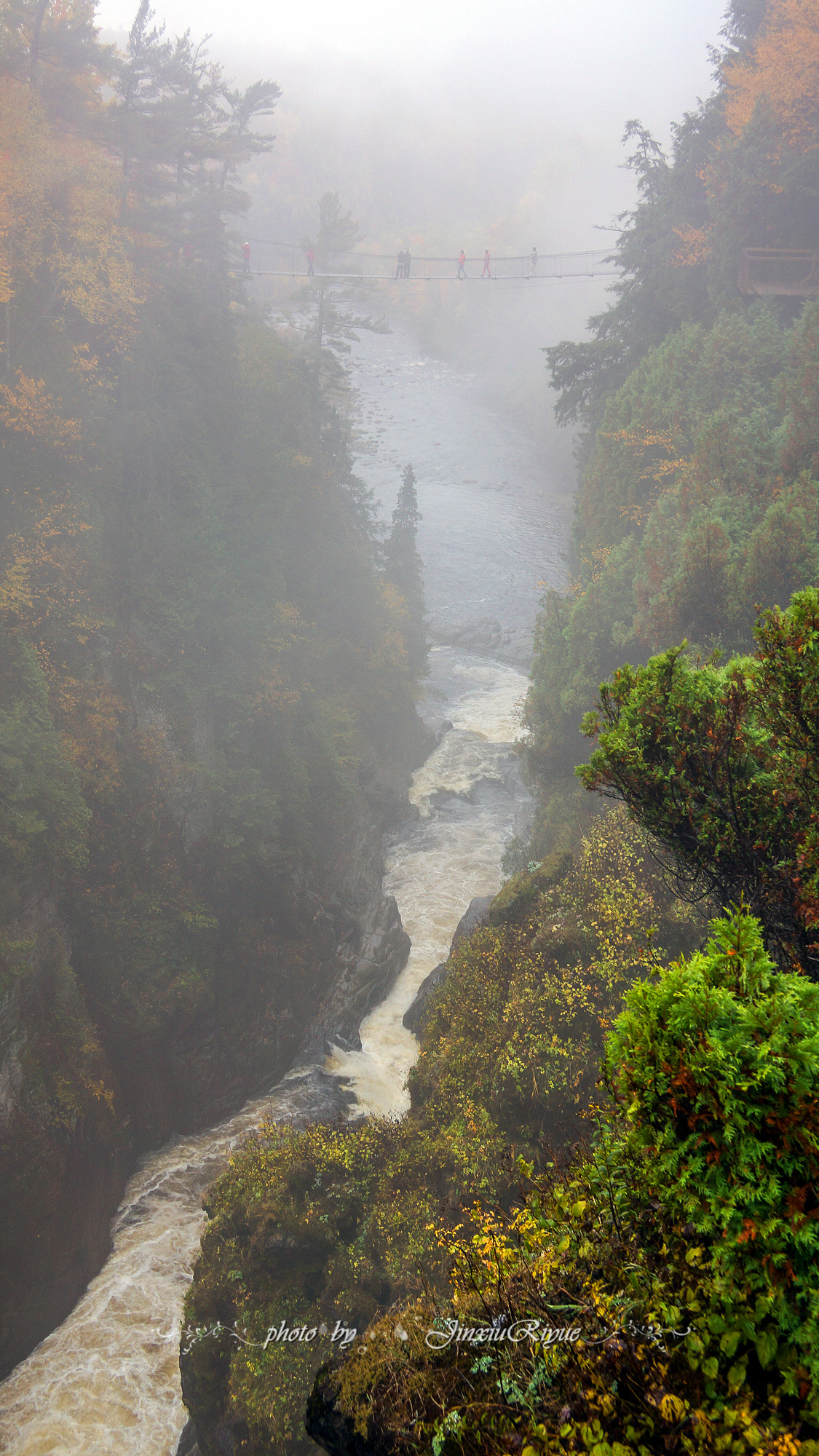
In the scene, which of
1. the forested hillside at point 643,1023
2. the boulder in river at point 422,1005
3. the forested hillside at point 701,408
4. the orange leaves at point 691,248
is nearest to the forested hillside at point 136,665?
the boulder in river at point 422,1005

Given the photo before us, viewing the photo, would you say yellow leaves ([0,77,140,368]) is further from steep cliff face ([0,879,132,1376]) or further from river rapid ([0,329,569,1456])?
river rapid ([0,329,569,1456])

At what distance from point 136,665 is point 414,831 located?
14751mm

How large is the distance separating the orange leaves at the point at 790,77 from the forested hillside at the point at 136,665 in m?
21.3

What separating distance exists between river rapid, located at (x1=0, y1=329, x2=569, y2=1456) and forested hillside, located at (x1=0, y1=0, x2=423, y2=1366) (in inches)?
39.7

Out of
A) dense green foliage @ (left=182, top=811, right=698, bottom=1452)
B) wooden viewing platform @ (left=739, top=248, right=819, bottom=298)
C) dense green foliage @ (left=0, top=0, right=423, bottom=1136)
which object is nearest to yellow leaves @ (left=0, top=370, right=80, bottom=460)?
dense green foliage @ (left=0, top=0, right=423, bottom=1136)

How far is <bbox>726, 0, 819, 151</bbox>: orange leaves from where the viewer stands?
81.8 ft

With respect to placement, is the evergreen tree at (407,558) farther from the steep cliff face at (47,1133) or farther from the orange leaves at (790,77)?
the steep cliff face at (47,1133)

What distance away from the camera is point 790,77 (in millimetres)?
25125

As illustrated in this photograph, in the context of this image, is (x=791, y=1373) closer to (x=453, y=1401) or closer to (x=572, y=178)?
(x=453, y=1401)

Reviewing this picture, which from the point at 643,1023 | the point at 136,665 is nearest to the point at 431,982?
the point at 136,665

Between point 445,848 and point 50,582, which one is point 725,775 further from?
point 445,848

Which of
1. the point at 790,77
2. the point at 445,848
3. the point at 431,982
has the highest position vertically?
the point at 790,77

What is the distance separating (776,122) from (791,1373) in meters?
36.4

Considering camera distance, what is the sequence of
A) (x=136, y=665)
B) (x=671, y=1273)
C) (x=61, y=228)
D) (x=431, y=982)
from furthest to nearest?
1. (x=136, y=665)
2. (x=61, y=228)
3. (x=431, y=982)
4. (x=671, y=1273)
